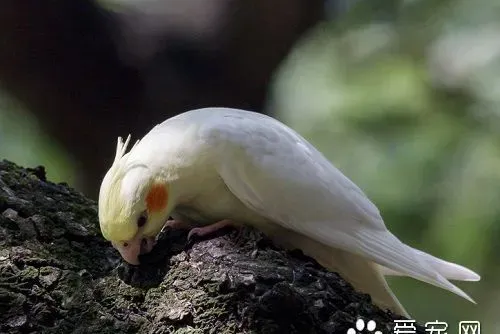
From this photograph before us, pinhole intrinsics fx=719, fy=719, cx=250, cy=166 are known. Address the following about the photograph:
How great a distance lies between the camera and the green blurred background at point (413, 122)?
7.80 ft

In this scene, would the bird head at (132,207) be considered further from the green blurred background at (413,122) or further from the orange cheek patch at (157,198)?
the green blurred background at (413,122)

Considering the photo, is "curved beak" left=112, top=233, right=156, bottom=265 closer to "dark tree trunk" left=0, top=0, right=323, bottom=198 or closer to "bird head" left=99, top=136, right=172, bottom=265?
"bird head" left=99, top=136, right=172, bottom=265

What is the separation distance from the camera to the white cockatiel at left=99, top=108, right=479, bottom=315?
142 centimetres

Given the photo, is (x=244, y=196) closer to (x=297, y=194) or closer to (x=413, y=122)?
(x=297, y=194)

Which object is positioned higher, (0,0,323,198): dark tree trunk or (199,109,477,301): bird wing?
(0,0,323,198): dark tree trunk

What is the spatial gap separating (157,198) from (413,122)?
58.4 inches

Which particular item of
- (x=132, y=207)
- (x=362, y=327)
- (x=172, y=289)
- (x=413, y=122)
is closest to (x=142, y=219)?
(x=132, y=207)

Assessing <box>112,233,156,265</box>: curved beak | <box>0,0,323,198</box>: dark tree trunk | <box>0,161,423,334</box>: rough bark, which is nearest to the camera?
<box>0,161,423,334</box>: rough bark

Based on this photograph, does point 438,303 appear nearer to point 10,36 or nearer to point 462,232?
point 462,232

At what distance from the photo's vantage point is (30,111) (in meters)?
2.35

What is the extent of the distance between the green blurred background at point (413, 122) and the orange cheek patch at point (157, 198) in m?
1.09

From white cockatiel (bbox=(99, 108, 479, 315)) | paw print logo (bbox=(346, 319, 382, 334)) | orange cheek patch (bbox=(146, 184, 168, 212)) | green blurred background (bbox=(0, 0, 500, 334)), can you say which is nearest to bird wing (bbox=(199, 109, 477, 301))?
white cockatiel (bbox=(99, 108, 479, 315))

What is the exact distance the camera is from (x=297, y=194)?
4.76ft

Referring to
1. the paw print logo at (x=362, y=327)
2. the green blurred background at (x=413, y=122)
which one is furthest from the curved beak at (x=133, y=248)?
the green blurred background at (x=413, y=122)
